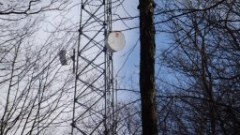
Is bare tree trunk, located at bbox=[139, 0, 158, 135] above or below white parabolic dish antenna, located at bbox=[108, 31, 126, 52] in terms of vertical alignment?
below

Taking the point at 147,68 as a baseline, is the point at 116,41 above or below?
above

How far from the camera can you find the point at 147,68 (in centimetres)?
611

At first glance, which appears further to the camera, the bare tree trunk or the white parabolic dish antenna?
the white parabolic dish antenna

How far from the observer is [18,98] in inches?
426

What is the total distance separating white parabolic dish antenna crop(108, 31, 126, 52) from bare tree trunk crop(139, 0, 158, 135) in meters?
1.96

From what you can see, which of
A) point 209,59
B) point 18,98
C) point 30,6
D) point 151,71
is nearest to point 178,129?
point 209,59

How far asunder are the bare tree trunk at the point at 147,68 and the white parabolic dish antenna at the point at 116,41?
6.44ft

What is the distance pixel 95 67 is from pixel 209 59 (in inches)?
123

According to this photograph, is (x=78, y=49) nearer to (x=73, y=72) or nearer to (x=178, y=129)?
(x=73, y=72)

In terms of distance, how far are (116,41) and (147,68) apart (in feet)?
8.90

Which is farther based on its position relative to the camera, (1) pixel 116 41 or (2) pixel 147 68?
(1) pixel 116 41

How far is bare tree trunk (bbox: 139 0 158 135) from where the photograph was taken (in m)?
5.86

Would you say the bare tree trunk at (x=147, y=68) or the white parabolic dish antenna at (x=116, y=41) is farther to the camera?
the white parabolic dish antenna at (x=116, y=41)

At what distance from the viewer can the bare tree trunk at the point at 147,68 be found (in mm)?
5855
